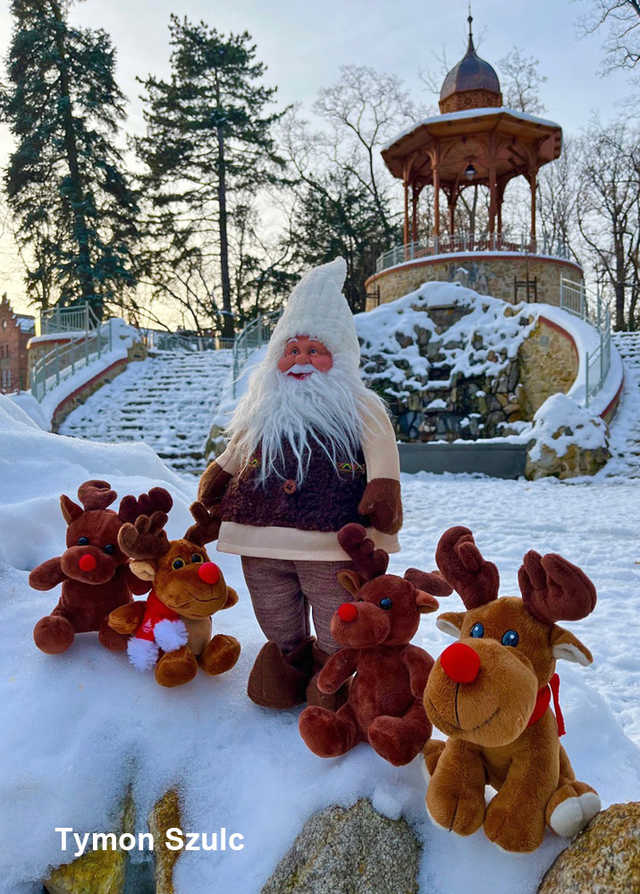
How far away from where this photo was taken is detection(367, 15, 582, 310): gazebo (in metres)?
16.4

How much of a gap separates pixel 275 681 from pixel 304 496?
59 centimetres

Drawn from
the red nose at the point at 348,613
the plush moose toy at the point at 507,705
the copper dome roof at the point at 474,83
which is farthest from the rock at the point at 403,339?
the plush moose toy at the point at 507,705

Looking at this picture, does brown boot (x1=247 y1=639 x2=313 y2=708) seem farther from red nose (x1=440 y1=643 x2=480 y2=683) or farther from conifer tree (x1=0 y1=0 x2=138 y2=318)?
conifer tree (x1=0 y1=0 x2=138 y2=318)

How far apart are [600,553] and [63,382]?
38.5 ft

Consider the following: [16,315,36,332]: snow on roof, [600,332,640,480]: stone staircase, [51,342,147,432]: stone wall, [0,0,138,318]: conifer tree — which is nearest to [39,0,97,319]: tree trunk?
[0,0,138,318]: conifer tree

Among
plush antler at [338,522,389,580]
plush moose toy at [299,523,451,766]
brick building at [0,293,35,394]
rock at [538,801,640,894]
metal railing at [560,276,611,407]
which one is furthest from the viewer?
brick building at [0,293,35,394]

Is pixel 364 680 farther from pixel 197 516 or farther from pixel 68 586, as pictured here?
pixel 68 586

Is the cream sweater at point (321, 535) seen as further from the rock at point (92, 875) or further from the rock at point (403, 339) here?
the rock at point (403, 339)

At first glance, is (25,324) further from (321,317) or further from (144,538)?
(144,538)

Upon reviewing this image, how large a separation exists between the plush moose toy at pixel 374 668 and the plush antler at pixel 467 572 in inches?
10.2

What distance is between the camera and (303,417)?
2.15m

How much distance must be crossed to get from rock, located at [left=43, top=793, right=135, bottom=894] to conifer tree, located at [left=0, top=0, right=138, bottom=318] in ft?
66.8

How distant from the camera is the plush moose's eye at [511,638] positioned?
1382mm

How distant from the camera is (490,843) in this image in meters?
1.42
